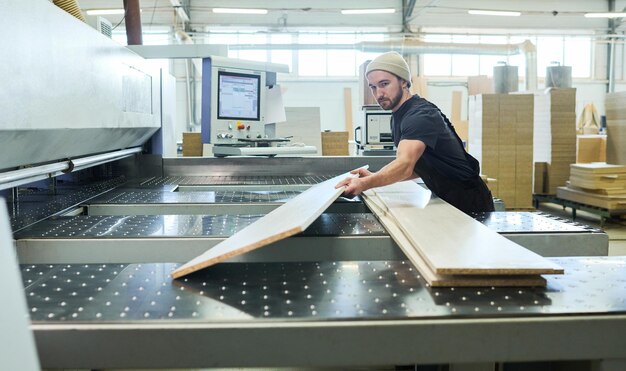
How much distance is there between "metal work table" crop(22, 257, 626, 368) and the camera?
942mm

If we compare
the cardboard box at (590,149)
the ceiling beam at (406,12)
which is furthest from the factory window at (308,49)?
the cardboard box at (590,149)

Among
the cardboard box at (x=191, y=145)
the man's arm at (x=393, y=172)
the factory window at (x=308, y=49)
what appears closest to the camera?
the man's arm at (x=393, y=172)

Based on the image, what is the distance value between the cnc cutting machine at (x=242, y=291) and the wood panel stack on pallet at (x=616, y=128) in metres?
3.93

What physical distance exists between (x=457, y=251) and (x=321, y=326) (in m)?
0.42

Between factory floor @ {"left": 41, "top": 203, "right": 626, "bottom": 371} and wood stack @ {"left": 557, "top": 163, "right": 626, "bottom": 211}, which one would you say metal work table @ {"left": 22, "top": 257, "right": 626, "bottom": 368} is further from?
wood stack @ {"left": 557, "top": 163, "right": 626, "bottom": 211}

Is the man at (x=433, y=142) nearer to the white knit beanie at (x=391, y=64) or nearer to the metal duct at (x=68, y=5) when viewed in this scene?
the white knit beanie at (x=391, y=64)

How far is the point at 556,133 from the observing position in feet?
19.4

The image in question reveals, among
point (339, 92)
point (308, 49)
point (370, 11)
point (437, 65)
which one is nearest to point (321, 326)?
point (370, 11)

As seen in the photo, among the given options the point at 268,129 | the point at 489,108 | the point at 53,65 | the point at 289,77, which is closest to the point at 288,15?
the point at 289,77

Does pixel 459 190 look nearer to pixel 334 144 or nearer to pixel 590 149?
pixel 334 144

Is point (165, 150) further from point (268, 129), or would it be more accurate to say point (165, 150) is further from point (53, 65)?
point (53, 65)

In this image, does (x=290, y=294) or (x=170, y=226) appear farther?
(x=170, y=226)

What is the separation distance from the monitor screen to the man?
49.7 inches

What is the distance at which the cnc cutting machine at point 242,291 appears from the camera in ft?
3.12
